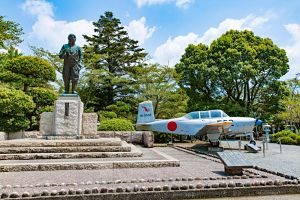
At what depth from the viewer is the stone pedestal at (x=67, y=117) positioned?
Result: 9.43 m

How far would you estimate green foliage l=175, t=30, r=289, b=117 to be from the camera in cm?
2112

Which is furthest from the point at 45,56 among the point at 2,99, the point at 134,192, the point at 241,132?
the point at 134,192

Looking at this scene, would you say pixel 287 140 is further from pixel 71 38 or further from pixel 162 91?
pixel 71 38

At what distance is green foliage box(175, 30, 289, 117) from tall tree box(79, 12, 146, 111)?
20.3 ft

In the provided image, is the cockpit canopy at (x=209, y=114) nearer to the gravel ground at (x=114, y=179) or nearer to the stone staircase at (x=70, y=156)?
the stone staircase at (x=70, y=156)

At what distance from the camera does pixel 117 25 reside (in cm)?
2988

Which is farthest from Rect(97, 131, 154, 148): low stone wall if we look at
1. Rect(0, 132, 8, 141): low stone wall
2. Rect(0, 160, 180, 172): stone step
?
Rect(0, 160, 180, 172): stone step

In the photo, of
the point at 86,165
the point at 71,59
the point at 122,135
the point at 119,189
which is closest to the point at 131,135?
the point at 122,135

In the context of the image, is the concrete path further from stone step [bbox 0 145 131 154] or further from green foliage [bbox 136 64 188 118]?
green foliage [bbox 136 64 188 118]

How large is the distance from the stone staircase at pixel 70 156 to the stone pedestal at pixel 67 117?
1441 mm

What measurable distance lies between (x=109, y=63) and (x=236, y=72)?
1315cm

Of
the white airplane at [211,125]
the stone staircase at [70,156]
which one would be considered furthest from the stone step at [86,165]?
the white airplane at [211,125]

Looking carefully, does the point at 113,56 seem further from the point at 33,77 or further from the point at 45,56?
the point at 33,77

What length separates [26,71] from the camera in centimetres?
1534
